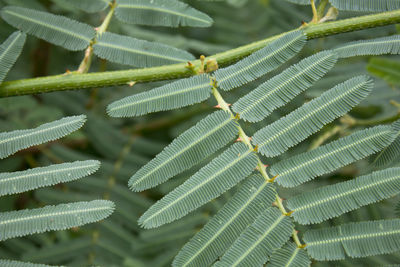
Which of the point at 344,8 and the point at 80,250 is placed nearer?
the point at 344,8

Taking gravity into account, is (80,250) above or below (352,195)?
below

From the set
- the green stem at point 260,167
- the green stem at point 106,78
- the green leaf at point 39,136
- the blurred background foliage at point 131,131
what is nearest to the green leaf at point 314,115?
the green stem at point 260,167

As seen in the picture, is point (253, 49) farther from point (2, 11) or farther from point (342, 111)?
point (2, 11)

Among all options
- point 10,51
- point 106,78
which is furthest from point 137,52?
point 10,51

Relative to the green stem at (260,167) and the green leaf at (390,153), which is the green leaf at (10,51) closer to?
the green stem at (260,167)

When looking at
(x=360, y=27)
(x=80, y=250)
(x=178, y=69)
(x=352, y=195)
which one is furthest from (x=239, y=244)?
(x=80, y=250)

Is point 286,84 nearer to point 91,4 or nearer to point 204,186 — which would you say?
point 204,186
